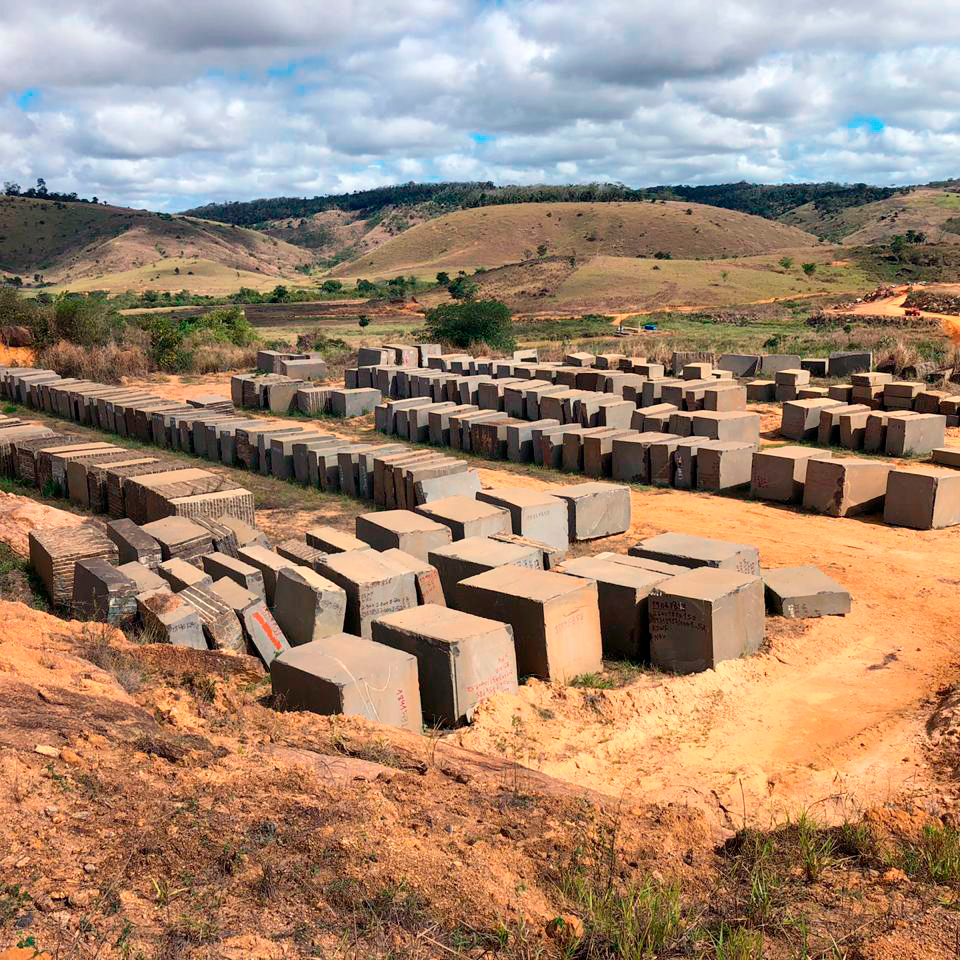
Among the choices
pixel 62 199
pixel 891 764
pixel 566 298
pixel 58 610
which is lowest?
pixel 891 764

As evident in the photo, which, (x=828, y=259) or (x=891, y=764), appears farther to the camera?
(x=828, y=259)

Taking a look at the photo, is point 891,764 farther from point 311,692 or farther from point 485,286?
point 485,286

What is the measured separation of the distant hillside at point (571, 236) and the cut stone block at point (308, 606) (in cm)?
6603

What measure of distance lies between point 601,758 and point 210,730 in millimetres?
2396

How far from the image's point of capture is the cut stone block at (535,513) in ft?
31.0

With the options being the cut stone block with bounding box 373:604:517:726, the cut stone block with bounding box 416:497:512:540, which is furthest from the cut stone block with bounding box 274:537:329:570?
the cut stone block with bounding box 373:604:517:726

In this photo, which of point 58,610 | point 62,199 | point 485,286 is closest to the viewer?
point 58,610

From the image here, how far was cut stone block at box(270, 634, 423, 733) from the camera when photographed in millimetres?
5562

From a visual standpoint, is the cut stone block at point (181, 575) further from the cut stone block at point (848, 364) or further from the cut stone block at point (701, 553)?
the cut stone block at point (848, 364)

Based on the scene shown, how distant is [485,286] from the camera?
53688 mm

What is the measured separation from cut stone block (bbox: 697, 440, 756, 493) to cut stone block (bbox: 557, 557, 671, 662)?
18.6 feet

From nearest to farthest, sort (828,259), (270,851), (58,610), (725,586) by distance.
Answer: (270,851)
(725,586)
(58,610)
(828,259)

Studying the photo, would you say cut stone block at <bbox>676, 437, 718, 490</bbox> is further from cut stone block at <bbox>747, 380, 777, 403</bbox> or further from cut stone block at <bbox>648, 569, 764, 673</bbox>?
cut stone block at <bbox>747, 380, 777, 403</bbox>

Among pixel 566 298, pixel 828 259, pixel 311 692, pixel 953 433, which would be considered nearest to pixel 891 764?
pixel 311 692
